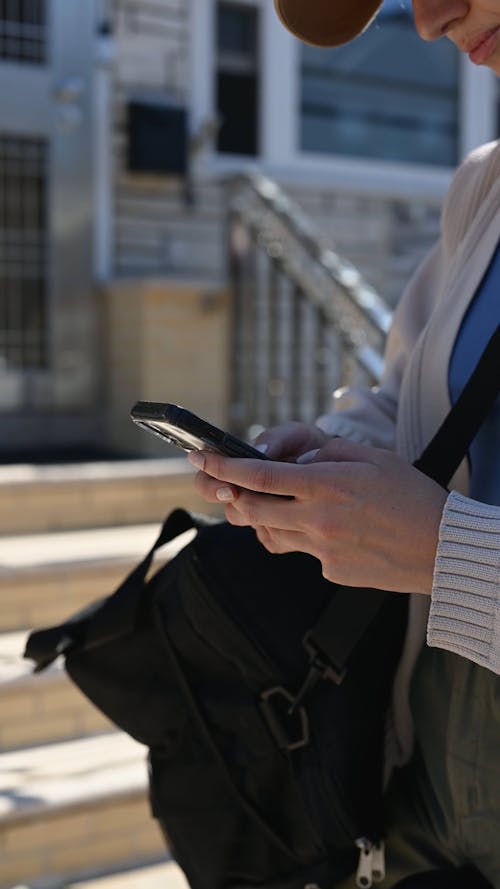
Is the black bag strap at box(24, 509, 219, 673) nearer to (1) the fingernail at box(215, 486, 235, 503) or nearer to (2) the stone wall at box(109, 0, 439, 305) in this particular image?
(1) the fingernail at box(215, 486, 235, 503)

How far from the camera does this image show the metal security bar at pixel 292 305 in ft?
12.6

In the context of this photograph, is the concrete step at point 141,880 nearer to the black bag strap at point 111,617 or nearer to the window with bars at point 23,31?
the black bag strap at point 111,617

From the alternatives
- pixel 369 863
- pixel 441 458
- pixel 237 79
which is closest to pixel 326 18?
pixel 441 458

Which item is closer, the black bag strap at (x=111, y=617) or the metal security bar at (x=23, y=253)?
the black bag strap at (x=111, y=617)

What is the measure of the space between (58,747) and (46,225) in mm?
3360

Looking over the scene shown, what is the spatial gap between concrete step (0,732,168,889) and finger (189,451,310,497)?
1.89 m

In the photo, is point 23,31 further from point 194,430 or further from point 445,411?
point 194,430

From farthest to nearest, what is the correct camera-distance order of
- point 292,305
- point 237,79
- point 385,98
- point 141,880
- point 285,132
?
point 385,98 < point 285,132 < point 237,79 < point 292,305 < point 141,880

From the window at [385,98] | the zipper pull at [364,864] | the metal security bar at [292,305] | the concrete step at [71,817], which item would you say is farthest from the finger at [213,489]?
the window at [385,98]

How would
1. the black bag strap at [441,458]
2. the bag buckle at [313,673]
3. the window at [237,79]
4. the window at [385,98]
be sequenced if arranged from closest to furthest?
the black bag strap at [441,458], the bag buckle at [313,673], the window at [237,79], the window at [385,98]

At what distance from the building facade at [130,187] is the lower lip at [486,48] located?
4.22 metres

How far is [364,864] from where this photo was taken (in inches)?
46.6

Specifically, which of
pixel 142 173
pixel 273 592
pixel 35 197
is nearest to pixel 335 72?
pixel 142 173

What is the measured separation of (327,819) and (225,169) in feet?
18.0
